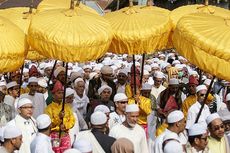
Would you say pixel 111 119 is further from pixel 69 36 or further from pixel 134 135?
pixel 69 36

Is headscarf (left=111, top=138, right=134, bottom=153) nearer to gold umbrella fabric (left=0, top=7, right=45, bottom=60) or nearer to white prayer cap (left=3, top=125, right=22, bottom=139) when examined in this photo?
white prayer cap (left=3, top=125, right=22, bottom=139)

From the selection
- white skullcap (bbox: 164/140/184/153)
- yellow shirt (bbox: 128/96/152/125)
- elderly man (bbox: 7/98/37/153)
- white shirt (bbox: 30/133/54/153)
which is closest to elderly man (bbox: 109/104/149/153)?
white shirt (bbox: 30/133/54/153)

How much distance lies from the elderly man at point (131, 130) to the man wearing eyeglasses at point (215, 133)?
1.07m

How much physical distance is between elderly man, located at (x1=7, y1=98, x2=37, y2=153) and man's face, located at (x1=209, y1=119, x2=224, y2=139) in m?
2.50

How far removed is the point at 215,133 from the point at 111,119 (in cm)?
214

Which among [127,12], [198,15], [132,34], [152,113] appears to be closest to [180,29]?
[198,15]

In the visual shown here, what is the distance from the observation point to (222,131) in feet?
21.8

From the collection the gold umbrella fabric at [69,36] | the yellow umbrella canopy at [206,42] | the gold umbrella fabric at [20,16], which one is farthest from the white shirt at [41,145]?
the gold umbrella fabric at [20,16]

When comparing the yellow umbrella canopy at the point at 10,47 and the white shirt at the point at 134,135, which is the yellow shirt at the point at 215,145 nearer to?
the white shirt at the point at 134,135

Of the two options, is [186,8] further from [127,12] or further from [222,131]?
[222,131]

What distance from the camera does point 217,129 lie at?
661cm

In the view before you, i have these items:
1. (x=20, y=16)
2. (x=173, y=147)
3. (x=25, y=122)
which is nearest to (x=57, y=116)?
(x=25, y=122)

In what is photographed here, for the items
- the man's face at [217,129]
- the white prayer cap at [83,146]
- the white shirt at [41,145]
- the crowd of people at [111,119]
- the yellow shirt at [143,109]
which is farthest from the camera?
the yellow shirt at [143,109]

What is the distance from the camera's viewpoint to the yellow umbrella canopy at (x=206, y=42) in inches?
268
